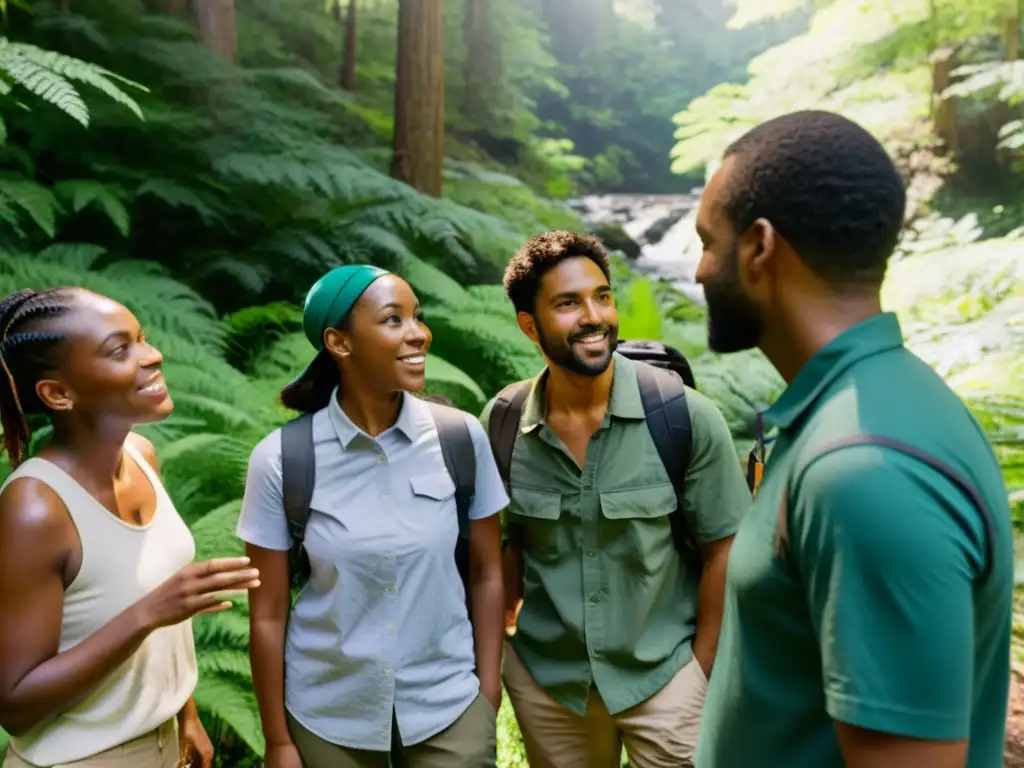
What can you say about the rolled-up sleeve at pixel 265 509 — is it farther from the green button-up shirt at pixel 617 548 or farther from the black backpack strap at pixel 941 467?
the black backpack strap at pixel 941 467

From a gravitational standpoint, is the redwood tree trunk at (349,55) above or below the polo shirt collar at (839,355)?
above

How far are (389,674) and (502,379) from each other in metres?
3.03

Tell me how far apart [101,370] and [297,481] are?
0.51m

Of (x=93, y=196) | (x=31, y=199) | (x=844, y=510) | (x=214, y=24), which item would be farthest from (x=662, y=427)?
(x=214, y=24)

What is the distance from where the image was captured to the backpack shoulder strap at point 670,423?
79.5 inches

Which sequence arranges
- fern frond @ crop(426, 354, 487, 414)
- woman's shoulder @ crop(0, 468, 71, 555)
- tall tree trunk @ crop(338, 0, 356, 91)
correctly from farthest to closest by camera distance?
tall tree trunk @ crop(338, 0, 356, 91) < fern frond @ crop(426, 354, 487, 414) < woman's shoulder @ crop(0, 468, 71, 555)

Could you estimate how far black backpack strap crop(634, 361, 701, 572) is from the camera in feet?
6.63

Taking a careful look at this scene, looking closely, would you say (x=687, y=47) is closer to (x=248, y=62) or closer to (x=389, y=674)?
(x=248, y=62)

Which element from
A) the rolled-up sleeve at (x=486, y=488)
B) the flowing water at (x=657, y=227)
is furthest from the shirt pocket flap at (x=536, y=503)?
the flowing water at (x=657, y=227)

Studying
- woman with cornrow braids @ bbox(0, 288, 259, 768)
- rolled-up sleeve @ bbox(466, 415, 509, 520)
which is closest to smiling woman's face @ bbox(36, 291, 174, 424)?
woman with cornrow braids @ bbox(0, 288, 259, 768)

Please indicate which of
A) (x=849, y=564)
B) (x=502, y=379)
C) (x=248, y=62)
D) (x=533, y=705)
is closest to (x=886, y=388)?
(x=849, y=564)

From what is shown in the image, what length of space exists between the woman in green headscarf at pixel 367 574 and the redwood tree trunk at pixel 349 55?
9419 millimetres

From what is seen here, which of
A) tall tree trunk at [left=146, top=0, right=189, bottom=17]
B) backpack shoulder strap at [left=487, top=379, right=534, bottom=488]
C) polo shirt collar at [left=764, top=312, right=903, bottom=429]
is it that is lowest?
backpack shoulder strap at [left=487, top=379, right=534, bottom=488]

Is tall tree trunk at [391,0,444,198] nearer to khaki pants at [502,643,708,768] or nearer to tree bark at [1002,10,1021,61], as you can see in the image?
khaki pants at [502,643,708,768]
